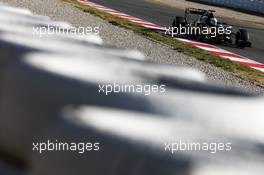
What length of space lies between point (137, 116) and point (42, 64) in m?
0.88

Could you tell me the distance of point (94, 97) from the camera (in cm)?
292

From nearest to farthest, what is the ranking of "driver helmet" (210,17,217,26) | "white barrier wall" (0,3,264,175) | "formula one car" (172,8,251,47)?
1. "white barrier wall" (0,3,264,175)
2. "formula one car" (172,8,251,47)
3. "driver helmet" (210,17,217,26)

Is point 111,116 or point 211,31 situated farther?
point 211,31

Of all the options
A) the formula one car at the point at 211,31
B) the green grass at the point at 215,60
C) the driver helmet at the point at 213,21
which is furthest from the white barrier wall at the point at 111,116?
the driver helmet at the point at 213,21

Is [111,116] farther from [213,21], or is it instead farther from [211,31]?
[213,21]

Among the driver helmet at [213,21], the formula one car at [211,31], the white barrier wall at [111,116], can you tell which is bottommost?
the formula one car at [211,31]

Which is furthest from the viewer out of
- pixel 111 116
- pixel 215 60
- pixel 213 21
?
pixel 213 21

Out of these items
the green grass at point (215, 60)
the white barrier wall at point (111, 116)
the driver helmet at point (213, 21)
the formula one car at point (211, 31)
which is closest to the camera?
the white barrier wall at point (111, 116)

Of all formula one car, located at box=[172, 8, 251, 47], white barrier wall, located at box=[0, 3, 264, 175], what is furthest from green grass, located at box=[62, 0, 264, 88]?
white barrier wall, located at box=[0, 3, 264, 175]

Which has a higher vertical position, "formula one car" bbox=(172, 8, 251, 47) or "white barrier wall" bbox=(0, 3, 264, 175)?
"white barrier wall" bbox=(0, 3, 264, 175)

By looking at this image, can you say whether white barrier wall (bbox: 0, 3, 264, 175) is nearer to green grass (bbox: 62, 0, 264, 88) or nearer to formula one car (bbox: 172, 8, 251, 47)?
green grass (bbox: 62, 0, 264, 88)

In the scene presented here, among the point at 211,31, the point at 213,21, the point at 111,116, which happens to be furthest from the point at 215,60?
the point at 111,116

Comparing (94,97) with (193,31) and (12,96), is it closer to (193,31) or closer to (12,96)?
(12,96)

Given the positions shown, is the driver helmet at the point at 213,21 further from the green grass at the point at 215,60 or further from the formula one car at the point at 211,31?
the green grass at the point at 215,60
